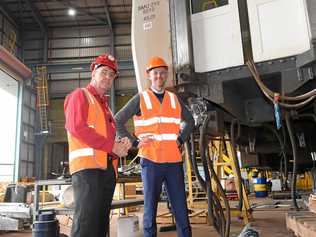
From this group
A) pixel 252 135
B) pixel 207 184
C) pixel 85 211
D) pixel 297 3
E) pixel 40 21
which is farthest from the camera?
pixel 40 21

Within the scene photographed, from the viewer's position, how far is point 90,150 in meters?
2.27

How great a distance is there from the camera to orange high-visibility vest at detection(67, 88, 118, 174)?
7.34 ft

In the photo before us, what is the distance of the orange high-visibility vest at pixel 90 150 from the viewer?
7.34 ft

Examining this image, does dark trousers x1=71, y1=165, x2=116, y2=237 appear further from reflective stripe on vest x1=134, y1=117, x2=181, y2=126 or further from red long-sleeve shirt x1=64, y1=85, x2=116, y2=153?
reflective stripe on vest x1=134, y1=117, x2=181, y2=126

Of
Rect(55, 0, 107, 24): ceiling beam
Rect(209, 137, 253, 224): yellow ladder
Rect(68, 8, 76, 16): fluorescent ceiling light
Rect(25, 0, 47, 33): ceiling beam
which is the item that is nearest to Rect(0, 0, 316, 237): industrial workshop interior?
Rect(209, 137, 253, 224): yellow ladder

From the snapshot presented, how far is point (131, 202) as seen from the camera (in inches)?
173

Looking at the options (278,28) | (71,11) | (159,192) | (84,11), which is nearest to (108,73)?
(159,192)

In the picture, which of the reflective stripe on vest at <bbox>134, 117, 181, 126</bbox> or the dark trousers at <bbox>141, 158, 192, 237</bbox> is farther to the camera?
the reflective stripe on vest at <bbox>134, 117, 181, 126</bbox>

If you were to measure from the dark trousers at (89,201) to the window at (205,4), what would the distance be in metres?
1.59

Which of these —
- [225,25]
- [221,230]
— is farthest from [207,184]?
[225,25]

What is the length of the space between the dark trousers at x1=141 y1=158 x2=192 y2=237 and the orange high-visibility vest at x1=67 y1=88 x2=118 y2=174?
0.46 metres

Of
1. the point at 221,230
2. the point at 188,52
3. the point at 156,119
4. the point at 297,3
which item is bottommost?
the point at 221,230

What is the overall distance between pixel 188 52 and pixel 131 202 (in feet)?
7.98

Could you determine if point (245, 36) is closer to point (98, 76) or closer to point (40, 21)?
point (98, 76)
